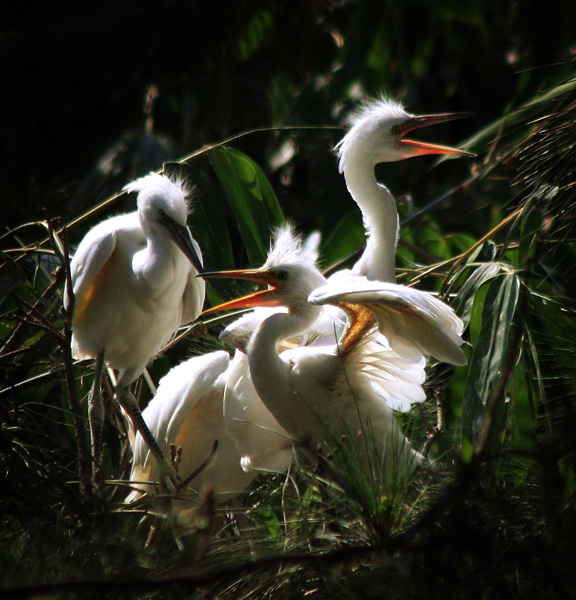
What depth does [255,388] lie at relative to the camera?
6.07 ft

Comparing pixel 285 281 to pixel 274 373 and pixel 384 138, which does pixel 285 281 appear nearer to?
pixel 274 373

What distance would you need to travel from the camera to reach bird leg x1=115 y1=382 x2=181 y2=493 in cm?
195

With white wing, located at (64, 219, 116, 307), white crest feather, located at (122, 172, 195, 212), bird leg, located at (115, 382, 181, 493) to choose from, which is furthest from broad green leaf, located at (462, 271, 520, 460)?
white wing, located at (64, 219, 116, 307)

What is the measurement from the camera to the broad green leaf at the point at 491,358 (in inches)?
58.1

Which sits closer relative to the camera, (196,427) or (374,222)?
(196,427)

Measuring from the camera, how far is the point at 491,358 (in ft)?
5.09

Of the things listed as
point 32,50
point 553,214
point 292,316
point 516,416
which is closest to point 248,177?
point 292,316

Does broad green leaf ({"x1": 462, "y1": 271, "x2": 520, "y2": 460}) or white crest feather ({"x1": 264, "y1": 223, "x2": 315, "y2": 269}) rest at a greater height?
white crest feather ({"x1": 264, "y1": 223, "x2": 315, "y2": 269})

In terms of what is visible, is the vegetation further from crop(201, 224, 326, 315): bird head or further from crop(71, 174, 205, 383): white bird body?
crop(201, 224, 326, 315): bird head

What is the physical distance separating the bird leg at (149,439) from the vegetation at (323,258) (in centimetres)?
11

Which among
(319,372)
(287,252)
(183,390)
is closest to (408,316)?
(319,372)

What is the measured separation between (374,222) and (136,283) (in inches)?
28.3

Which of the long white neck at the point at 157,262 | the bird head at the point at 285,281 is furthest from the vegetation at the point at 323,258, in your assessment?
the bird head at the point at 285,281

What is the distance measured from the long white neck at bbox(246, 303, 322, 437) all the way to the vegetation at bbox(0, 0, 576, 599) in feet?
0.51
